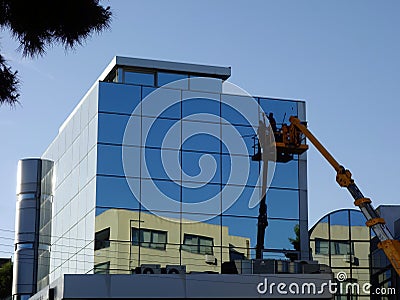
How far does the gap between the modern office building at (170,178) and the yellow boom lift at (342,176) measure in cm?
54

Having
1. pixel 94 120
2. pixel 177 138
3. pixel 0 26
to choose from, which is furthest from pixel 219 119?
pixel 0 26

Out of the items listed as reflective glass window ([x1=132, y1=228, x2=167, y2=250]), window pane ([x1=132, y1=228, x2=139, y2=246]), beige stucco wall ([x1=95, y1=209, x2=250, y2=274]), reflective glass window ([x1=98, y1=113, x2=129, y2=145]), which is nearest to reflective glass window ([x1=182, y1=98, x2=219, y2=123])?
reflective glass window ([x1=98, y1=113, x2=129, y2=145])

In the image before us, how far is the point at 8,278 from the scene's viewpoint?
218 ft

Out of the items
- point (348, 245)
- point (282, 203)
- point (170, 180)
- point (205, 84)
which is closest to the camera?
point (170, 180)

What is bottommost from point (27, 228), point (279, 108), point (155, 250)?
point (155, 250)

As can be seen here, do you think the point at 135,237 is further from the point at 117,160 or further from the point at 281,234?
the point at 281,234

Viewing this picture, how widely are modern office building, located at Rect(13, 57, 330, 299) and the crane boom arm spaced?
171cm

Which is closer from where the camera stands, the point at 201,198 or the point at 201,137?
the point at 201,198

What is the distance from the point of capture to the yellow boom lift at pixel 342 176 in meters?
36.1

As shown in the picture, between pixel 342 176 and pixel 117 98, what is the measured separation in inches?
374

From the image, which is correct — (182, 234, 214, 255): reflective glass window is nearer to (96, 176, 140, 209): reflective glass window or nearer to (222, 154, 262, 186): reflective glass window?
(96, 176, 140, 209): reflective glass window

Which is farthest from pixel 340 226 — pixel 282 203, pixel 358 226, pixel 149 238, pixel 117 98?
pixel 117 98

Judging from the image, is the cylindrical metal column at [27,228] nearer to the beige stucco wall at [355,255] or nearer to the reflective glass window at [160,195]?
the reflective glass window at [160,195]

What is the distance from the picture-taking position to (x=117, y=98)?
40.9m
